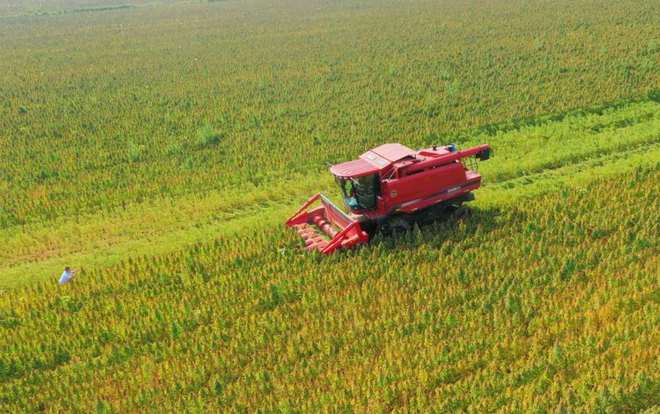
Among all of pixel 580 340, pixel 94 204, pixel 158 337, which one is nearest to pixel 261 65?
pixel 94 204

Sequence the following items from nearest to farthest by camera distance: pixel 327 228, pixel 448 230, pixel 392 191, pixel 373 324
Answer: pixel 373 324 < pixel 392 191 < pixel 448 230 < pixel 327 228

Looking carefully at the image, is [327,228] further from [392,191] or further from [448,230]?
[448,230]

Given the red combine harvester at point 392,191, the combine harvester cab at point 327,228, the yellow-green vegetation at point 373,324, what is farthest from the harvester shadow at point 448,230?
the combine harvester cab at point 327,228

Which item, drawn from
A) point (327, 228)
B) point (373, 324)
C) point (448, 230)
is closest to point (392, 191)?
point (448, 230)

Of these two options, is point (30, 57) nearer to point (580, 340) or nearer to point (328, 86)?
point (328, 86)

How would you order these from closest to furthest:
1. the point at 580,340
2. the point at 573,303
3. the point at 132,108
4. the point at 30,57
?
the point at 580,340 → the point at 573,303 → the point at 132,108 → the point at 30,57

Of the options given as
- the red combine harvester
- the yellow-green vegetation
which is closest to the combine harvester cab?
the red combine harvester

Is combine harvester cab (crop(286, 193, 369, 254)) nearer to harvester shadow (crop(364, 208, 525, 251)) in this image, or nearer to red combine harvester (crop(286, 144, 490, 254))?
red combine harvester (crop(286, 144, 490, 254))

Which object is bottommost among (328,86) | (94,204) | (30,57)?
(94,204)
